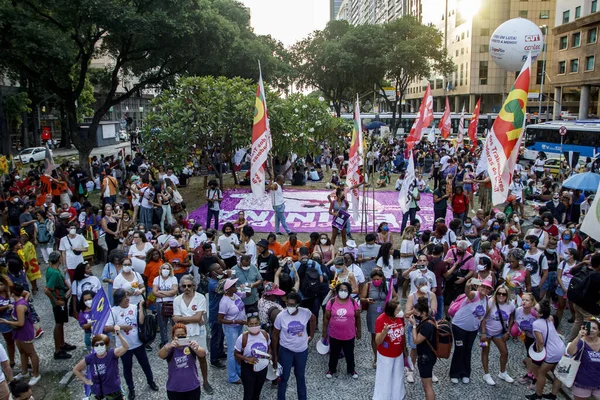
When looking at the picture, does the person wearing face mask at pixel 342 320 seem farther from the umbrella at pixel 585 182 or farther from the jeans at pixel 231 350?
the umbrella at pixel 585 182

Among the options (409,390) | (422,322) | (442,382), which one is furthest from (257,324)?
(442,382)

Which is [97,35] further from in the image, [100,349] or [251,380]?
[251,380]

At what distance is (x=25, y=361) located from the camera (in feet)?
23.9

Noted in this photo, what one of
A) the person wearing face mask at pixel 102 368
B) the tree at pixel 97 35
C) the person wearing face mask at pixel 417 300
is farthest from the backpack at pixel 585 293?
the tree at pixel 97 35

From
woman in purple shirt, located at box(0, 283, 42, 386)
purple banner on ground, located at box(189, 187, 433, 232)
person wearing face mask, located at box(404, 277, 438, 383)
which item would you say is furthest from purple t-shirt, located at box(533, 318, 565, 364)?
purple banner on ground, located at box(189, 187, 433, 232)

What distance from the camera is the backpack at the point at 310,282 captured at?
7.80 metres

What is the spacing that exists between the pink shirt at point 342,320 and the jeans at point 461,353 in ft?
4.64

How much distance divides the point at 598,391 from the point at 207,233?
21.4 ft

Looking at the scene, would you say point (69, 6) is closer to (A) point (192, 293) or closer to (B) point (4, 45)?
(B) point (4, 45)

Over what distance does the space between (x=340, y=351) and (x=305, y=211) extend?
36.0 ft

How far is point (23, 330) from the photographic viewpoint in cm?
701

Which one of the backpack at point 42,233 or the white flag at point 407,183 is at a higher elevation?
the white flag at point 407,183

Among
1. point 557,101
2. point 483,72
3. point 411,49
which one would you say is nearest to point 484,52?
point 483,72

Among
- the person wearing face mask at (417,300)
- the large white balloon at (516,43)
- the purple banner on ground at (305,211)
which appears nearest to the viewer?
the person wearing face mask at (417,300)
